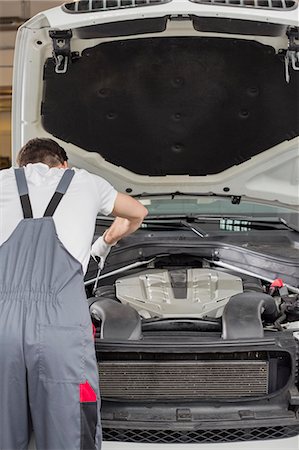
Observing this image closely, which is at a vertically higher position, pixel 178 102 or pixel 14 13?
pixel 14 13

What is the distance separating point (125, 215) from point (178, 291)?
0.49 m

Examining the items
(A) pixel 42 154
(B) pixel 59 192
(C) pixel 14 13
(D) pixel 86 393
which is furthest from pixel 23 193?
(C) pixel 14 13

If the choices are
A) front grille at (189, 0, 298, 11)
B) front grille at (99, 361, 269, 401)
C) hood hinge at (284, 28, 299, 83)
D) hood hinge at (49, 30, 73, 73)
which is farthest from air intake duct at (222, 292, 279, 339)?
hood hinge at (49, 30, 73, 73)

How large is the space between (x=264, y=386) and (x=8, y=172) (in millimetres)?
1149

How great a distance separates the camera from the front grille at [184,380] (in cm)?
209

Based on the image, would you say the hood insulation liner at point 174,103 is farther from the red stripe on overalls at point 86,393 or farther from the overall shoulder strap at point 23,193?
the red stripe on overalls at point 86,393

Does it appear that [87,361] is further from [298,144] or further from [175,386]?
[298,144]

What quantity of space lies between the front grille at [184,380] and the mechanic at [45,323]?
0.27m

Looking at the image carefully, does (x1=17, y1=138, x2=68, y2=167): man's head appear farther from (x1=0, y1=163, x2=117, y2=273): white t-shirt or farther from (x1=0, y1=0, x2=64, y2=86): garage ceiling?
(x1=0, y1=0, x2=64, y2=86): garage ceiling

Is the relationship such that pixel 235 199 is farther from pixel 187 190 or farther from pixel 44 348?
pixel 44 348

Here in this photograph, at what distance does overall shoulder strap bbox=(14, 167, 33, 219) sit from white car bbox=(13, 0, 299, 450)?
0.54 metres

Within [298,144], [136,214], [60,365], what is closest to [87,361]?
[60,365]

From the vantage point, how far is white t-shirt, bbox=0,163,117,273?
6.28 ft

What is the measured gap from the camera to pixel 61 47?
2.51 meters
